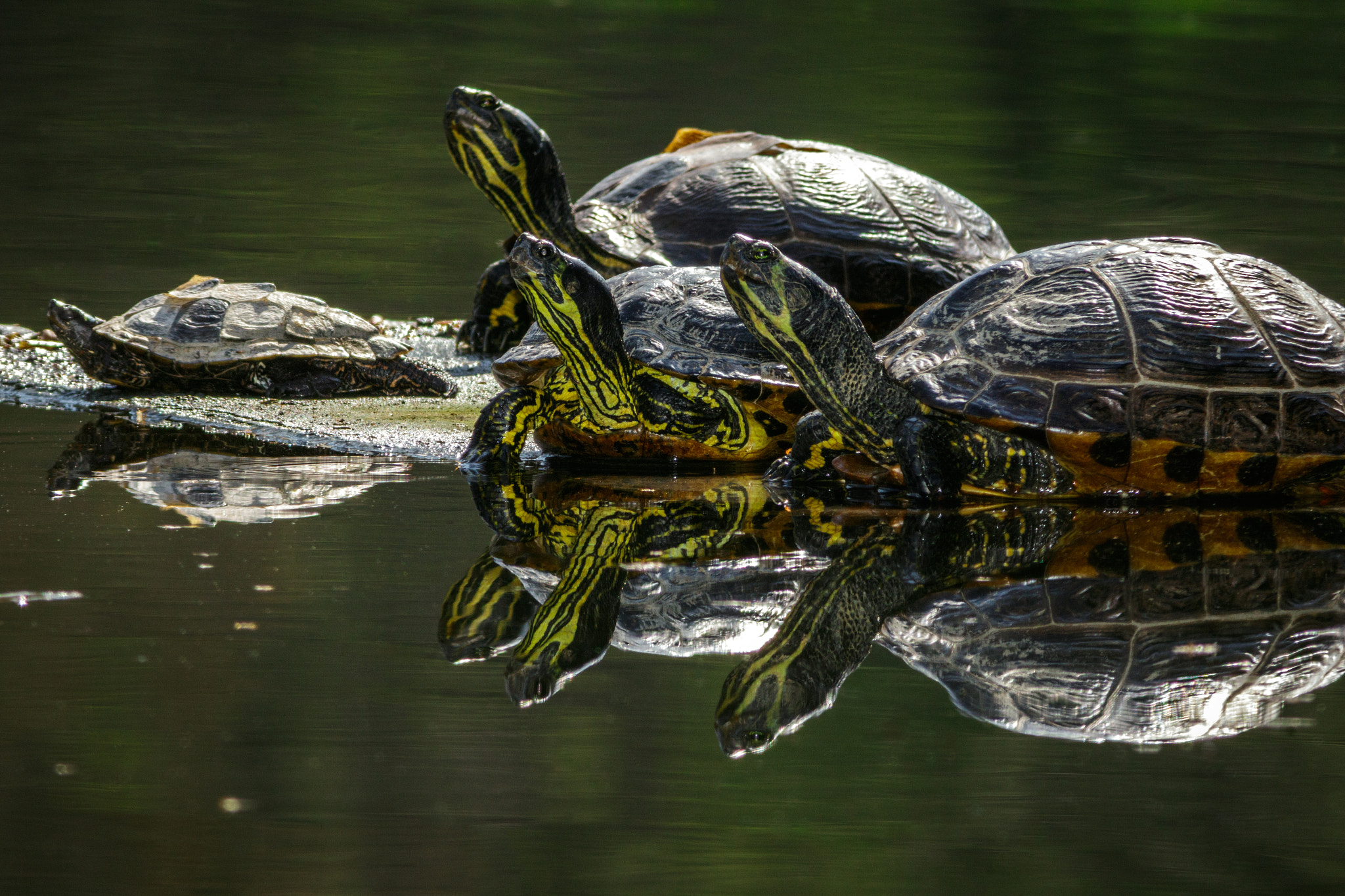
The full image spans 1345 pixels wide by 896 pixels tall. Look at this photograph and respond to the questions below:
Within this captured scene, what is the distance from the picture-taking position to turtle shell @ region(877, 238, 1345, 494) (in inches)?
162

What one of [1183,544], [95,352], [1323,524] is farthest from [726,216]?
[1183,544]

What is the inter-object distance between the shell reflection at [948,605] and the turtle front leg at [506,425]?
0.63 metres

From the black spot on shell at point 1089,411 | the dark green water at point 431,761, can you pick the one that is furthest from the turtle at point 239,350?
the black spot on shell at point 1089,411

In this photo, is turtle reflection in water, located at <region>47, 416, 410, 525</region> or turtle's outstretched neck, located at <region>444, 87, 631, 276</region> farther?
turtle's outstretched neck, located at <region>444, 87, 631, 276</region>

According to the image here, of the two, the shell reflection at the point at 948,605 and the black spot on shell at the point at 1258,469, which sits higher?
the shell reflection at the point at 948,605

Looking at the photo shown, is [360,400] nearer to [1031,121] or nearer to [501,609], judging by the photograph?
[501,609]

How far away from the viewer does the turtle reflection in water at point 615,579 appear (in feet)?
9.11

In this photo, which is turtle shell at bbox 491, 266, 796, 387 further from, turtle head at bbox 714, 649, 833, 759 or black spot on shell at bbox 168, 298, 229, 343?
turtle head at bbox 714, 649, 833, 759

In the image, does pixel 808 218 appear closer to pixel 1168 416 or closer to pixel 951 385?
pixel 951 385

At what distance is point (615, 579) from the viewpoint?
3.26 metres

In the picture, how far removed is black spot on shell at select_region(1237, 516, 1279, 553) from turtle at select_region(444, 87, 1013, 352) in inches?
131

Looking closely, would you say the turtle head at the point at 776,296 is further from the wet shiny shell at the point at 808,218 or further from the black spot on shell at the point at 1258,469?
the wet shiny shell at the point at 808,218

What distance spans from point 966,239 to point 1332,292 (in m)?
3.97

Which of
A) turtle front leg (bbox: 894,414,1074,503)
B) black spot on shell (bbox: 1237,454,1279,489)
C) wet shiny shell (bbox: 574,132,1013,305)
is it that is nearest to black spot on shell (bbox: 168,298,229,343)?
wet shiny shell (bbox: 574,132,1013,305)
